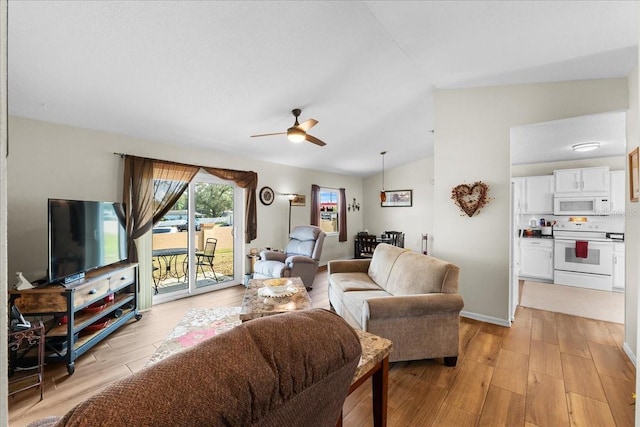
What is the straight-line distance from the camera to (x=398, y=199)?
7195 millimetres

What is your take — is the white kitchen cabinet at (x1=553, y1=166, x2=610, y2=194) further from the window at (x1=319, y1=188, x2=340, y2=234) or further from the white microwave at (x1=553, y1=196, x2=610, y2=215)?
the window at (x1=319, y1=188, x2=340, y2=234)

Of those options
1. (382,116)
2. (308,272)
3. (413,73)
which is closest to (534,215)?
(382,116)

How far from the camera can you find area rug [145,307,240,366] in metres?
2.66

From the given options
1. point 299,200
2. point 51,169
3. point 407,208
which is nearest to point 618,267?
point 407,208

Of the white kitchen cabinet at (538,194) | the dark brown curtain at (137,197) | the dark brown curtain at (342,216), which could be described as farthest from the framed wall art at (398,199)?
the dark brown curtain at (137,197)

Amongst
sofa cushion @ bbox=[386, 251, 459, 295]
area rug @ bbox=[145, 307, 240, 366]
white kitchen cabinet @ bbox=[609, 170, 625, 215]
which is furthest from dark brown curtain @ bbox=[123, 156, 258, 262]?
white kitchen cabinet @ bbox=[609, 170, 625, 215]

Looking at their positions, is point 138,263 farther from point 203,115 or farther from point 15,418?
point 203,115

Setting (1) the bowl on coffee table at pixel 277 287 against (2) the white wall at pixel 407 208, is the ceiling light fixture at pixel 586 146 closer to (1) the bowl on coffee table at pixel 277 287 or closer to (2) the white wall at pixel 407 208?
(2) the white wall at pixel 407 208

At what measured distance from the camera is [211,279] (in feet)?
15.4

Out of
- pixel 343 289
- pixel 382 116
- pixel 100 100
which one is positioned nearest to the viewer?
pixel 100 100

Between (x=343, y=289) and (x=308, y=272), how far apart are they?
4.68 feet

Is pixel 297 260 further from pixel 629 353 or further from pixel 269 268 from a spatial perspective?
pixel 629 353

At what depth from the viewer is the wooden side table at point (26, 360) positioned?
1909mm

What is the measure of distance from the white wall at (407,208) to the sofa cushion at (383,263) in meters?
3.68
